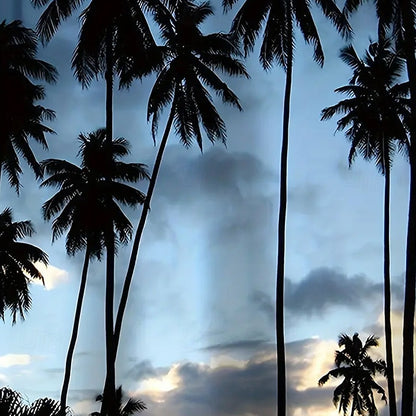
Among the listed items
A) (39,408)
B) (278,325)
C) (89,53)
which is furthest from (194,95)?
(39,408)

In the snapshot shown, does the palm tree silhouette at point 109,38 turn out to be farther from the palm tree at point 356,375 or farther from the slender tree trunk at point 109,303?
the palm tree at point 356,375

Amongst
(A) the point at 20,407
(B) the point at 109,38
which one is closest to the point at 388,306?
(B) the point at 109,38

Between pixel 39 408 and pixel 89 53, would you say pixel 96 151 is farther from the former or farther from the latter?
pixel 39 408

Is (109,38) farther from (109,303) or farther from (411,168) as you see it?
(411,168)

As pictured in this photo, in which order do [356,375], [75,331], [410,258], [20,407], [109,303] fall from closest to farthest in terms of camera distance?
[20,407]
[410,258]
[109,303]
[75,331]
[356,375]

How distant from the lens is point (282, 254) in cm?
2545

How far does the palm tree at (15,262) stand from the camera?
38906 mm

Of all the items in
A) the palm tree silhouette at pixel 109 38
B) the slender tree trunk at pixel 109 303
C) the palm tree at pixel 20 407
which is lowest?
the palm tree at pixel 20 407

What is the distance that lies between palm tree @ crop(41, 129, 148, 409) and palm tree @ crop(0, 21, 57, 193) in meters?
3.06

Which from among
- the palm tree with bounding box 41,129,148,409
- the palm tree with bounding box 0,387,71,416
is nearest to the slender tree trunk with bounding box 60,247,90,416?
the palm tree with bounding box 41,129,148,409

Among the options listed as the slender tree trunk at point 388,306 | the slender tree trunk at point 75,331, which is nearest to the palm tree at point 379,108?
the slender tree trunk at point 388,306

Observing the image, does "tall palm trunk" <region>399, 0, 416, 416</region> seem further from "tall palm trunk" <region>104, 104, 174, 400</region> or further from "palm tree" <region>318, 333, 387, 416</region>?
"palm tree" <region>318, 333, 387, 416</region>

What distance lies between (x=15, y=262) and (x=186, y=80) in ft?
51.7

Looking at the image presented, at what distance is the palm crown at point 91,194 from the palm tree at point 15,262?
3.04 metres
